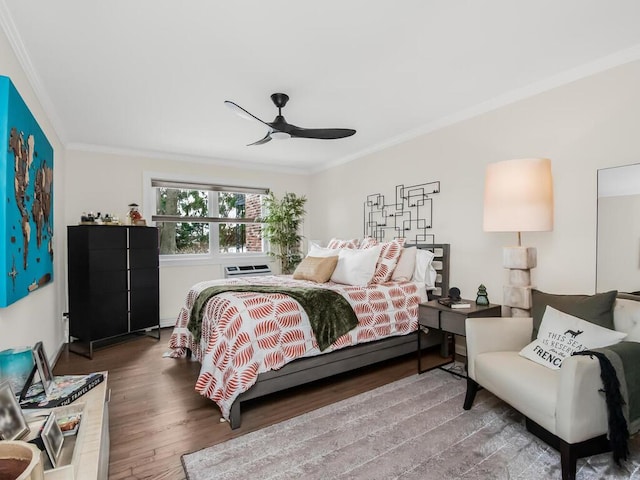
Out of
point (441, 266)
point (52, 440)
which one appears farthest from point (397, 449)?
point (441, 266)

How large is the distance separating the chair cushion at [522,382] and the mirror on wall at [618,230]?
0.94 meters

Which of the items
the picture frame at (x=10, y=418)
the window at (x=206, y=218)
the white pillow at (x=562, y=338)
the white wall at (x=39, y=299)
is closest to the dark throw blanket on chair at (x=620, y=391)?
the white pillow at (x=562, y=338)

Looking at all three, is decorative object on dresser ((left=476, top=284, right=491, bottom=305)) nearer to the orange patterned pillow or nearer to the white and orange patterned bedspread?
the white and orange patterned bedspread

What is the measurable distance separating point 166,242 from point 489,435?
448 centimetres

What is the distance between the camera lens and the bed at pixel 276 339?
2230 millimetres

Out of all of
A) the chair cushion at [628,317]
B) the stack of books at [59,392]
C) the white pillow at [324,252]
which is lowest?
the stack of books at [59,392]

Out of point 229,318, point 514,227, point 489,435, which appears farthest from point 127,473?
point 514,227

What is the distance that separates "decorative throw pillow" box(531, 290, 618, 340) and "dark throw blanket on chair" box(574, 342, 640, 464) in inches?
12.4

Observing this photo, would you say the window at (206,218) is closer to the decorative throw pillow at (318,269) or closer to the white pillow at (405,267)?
the decorative throw pillow at (318,269)

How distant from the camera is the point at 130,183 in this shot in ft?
15.0

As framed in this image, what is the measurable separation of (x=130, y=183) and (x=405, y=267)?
12.3 feet

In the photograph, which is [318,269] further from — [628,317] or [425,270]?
[628,317]

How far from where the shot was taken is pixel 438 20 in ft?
6.46

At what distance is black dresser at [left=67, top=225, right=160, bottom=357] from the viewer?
3637 millimetres
